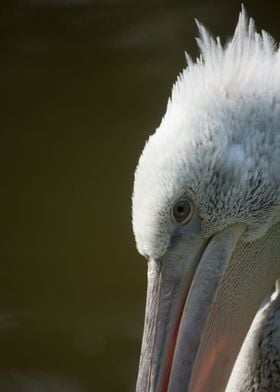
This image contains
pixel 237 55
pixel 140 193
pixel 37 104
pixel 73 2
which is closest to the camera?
pixel 140 193

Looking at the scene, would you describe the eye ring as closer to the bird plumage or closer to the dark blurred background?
the bird plumage

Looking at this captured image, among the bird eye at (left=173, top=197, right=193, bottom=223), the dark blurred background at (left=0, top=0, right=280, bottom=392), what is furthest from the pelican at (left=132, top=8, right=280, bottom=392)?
the dark blurred background at (left=0, top=0, right=280, bottom=392)

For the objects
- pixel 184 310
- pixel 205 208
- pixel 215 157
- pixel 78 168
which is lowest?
pixel 184 310

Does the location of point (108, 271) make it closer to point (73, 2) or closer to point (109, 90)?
point (109, 90)

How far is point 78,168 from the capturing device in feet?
18.4

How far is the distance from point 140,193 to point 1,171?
289cm

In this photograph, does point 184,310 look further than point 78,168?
No

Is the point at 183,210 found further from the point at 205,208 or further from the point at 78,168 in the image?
the point at 78,168

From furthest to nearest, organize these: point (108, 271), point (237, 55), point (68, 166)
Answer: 1. point (68, 166)
2. point (108, 271)
3. point (237, 55)

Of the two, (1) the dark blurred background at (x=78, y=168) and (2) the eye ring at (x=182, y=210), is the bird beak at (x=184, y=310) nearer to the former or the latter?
(2) the eye ring at (x=182, y=210)

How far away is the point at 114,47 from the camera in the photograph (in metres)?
6.28

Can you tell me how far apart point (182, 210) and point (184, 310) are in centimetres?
29

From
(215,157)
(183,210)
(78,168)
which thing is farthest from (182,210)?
(78,168)

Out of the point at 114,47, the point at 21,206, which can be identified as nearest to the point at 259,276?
the point at 21,206
